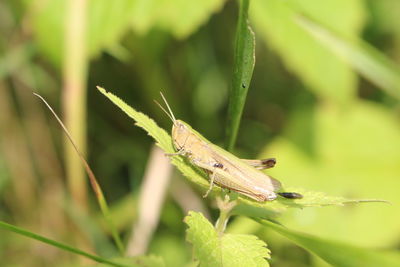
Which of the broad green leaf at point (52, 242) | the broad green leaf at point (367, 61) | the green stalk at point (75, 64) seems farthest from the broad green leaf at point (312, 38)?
the broad green leaf at point (52, 242)

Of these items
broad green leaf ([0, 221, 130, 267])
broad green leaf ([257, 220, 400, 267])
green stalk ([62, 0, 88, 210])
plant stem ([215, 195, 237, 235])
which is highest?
green stalk ([62, 0, 88, 210])

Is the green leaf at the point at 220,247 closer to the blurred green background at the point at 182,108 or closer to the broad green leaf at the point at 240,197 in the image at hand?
the broad green leaf at the point at 240,197

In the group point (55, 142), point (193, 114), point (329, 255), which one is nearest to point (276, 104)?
point (193, 114)

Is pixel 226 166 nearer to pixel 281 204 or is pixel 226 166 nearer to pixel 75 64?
pixel 281 204

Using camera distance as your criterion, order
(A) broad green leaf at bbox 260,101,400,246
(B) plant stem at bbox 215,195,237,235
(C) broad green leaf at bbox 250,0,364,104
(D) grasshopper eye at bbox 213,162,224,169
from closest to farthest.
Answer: (B) plant stem at bbox 215,195,237,235
(D) grasshopper eye at bbox 213,162,224,169
(C) broad green leaf at bbox 250,0,364,104
(A) broad green leaf at bbox 260,101,400,246

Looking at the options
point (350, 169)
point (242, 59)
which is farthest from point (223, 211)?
point (350, 169)

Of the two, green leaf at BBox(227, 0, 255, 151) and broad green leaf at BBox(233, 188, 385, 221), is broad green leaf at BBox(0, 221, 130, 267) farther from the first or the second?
green leaf at BBox(227, 0, 255, 151)

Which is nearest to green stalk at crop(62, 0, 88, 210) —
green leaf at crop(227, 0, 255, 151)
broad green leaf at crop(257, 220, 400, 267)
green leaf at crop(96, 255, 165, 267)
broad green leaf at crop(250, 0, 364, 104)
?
broad green leaf at crop(250, 0, 364, 104)
